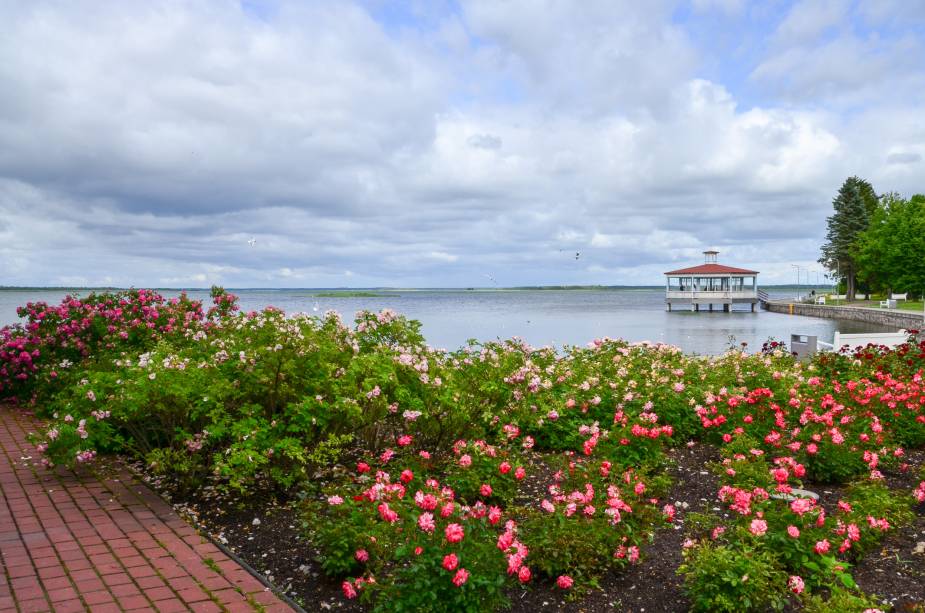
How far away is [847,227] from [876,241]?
1759 centimetres

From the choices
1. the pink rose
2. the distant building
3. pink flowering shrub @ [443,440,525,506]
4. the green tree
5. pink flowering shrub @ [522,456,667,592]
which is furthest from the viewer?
the distant building

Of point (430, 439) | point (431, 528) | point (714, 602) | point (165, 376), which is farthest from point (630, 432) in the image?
point (165, 376)

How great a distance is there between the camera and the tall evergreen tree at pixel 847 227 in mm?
65375

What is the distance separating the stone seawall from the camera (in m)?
36.9

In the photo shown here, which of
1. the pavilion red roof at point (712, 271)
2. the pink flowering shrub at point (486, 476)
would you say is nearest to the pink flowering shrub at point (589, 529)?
the pink flowering shrub at point (486, 476)

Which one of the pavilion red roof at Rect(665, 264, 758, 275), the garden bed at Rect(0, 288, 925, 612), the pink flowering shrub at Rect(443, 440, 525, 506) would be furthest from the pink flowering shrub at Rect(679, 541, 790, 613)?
the pavilion red roof at Rect(665, 264, 758, 275)

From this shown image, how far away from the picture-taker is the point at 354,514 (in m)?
3.86

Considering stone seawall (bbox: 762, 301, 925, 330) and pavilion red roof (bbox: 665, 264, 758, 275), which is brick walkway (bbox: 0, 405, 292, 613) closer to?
stone seawall (bbox: 762, 301, 925, 330)

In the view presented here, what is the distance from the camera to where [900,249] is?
151ft

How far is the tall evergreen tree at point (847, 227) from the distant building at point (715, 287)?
8.55 m

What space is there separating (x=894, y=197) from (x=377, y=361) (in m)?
67.6

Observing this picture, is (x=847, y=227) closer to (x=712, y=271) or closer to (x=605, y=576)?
(x=712, y=271)

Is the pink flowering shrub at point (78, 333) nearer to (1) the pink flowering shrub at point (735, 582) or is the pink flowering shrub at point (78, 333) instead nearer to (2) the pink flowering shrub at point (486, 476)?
(2) the pink flowering shrub at point (486, 476)

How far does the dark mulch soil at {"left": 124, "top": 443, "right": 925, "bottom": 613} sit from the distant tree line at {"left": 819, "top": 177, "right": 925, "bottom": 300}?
48356 mm
